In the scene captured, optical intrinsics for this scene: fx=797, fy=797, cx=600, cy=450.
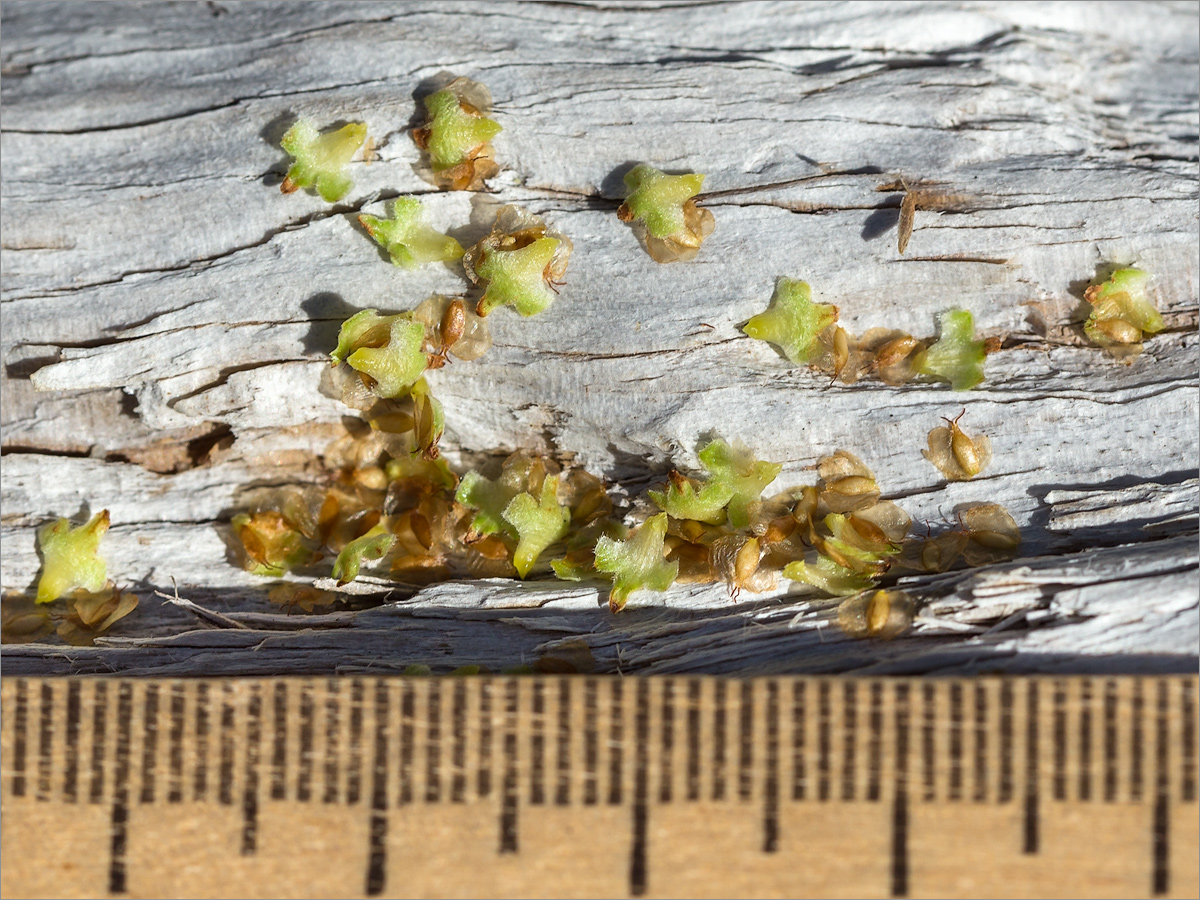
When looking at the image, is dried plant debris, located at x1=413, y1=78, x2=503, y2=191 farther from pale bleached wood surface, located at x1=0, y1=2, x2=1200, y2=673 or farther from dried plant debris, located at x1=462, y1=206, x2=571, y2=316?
dried plant debris, located at x1=462, y1=206, x2=571, y2=316

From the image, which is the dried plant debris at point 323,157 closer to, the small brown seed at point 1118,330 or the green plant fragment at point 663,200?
the green plant fragment at point 663,200

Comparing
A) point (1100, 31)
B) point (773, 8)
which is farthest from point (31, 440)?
point (1100, 31)

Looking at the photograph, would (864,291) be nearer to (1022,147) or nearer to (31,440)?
(1022,147)

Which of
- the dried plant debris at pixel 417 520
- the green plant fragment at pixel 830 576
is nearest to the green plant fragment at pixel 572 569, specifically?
the dried plant debris at pixel 417 520

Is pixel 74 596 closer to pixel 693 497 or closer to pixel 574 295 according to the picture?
pixel 574 295

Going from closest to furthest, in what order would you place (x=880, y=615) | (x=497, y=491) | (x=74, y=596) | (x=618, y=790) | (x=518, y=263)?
(x=618, y=790)
(x=880, y=615)
(x=518, y=263)
(x=497, y=491)
(x=74, y=596)

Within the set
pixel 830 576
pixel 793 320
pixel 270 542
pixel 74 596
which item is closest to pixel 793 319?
pixel 793 320
